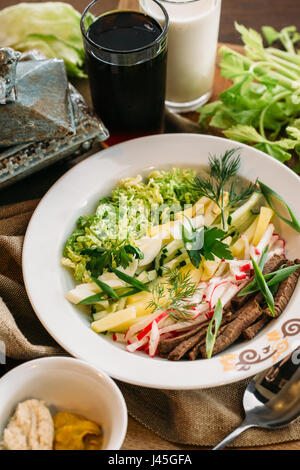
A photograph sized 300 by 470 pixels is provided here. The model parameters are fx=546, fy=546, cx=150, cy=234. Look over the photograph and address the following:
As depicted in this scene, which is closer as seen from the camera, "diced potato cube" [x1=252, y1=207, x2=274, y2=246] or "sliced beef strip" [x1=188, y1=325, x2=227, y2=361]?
"sliced beef strip" [x1=188, y1=325, x2=227, y2=361]

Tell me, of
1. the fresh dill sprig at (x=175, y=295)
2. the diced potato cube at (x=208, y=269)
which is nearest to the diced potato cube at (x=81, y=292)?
the fresh dill sprig at (x=175, y=295)

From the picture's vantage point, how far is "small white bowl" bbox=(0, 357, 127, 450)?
Result: 1.96 meters

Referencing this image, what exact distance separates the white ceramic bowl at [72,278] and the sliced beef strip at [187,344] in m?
0.05

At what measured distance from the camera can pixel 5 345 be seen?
7.49 feet

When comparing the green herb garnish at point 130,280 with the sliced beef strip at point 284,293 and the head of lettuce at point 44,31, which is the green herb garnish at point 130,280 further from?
the head of lettuce at point 44,31

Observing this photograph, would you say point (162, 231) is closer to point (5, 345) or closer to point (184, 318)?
point (184, 318)

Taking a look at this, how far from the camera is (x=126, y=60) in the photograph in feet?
8.70

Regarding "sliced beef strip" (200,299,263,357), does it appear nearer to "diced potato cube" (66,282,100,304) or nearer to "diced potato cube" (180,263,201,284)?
"diced potato cube" (180,263,201,284)

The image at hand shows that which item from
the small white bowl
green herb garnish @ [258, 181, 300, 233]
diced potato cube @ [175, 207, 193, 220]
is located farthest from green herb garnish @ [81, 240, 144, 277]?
green herb garnish @ [258, 181, 300, 233]

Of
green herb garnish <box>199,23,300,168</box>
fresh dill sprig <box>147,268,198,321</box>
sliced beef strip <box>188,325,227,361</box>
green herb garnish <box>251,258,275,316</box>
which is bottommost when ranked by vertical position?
sliced beef strip <box>188,325,227,361</box>

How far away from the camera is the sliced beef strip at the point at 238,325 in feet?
7.43

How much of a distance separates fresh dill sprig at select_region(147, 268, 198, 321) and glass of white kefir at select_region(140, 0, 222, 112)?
133 cm

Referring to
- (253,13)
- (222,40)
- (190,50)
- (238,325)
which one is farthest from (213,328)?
(253,13)

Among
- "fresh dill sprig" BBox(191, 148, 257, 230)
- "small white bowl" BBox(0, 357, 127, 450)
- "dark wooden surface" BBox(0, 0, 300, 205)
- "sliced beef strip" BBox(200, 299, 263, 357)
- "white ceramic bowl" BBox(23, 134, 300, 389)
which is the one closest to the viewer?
"small white bowl" BBox(0, 357, 127, 450)
